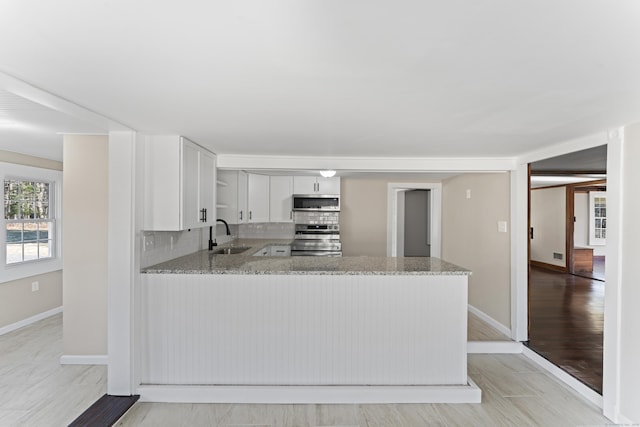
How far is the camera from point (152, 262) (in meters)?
3.06

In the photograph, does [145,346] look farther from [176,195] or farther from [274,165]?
[274,165]

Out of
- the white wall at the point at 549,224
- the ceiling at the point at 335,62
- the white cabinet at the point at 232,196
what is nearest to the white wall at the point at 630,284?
the ceiling at the point at 335,62

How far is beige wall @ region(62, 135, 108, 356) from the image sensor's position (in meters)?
3.42

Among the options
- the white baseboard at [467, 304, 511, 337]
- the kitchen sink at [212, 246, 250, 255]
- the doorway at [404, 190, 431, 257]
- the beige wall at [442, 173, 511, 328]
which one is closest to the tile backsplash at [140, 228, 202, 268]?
the kitchen sink at [212, 246, 250, 255]

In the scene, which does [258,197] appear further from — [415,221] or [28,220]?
[415,221]

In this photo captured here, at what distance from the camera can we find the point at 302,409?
8.98 feet

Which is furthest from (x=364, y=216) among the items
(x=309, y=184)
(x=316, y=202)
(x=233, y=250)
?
(x=233, y=250)

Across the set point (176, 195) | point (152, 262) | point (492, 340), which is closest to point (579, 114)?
point (492, 340)

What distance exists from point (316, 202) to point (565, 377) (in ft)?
12.0

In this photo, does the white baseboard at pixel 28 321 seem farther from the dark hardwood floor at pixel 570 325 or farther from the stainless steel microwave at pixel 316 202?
the dark hardwood floor at pixel 570 325

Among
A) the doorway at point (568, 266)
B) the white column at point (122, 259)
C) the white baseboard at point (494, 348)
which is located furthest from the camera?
the white baseboard at point (494, 348)

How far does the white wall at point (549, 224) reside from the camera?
8211 mm

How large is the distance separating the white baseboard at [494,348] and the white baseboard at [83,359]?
3738 millimetres

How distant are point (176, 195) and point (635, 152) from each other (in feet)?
11.3
